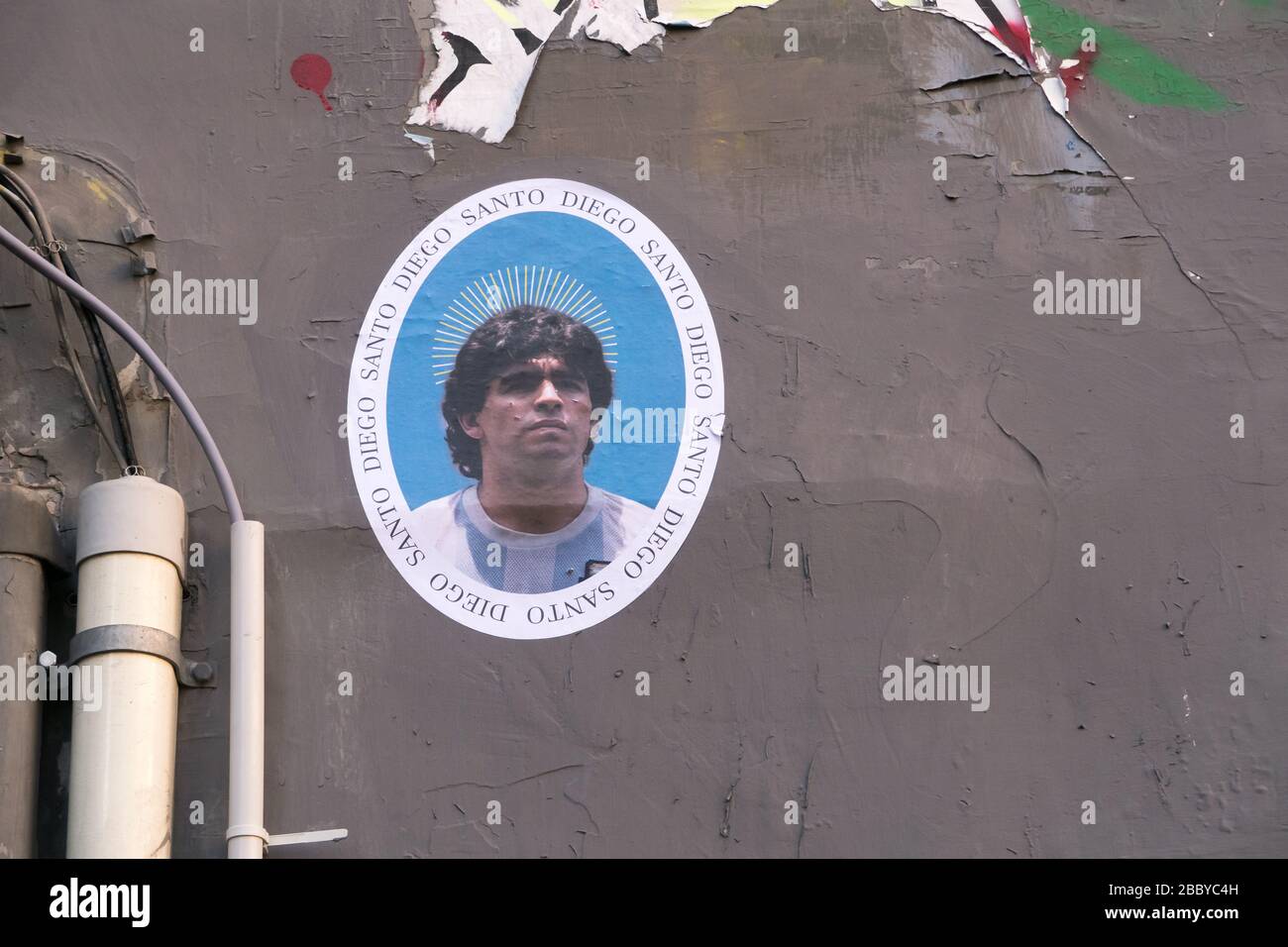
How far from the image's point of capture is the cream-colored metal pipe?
407 inches

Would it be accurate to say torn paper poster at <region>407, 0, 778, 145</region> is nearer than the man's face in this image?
No

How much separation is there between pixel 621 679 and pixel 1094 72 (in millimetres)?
4492

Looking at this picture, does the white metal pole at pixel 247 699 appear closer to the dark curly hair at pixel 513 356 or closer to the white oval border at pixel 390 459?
the white oval border at pixel 390 459

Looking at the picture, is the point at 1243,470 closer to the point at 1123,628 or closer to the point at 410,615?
the point at 1123,628

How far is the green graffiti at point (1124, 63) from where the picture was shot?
479 inches

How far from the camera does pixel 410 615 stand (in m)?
11.2

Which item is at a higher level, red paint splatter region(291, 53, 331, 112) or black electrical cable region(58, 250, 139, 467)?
red paint splatter region(291, 53, 331, 112)

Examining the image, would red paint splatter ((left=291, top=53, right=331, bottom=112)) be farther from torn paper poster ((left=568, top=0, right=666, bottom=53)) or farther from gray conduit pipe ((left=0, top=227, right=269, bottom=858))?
gray conduit pipe ((left=0, top=227, right=269, bottom=858))

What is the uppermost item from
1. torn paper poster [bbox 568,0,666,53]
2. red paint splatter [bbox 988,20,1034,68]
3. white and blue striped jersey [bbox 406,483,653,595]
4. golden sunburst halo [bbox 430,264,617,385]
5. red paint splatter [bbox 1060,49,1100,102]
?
torn paper poster [bbox 568,0,666,53]

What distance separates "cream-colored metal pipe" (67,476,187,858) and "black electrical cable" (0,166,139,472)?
1.54 feet

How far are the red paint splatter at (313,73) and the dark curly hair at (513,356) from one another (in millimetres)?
1720

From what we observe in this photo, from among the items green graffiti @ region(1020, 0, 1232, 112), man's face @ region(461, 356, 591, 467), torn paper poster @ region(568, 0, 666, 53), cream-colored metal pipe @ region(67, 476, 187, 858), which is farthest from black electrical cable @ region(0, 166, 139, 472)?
green graffiti @ region(1020, 0, 1232, 112)
